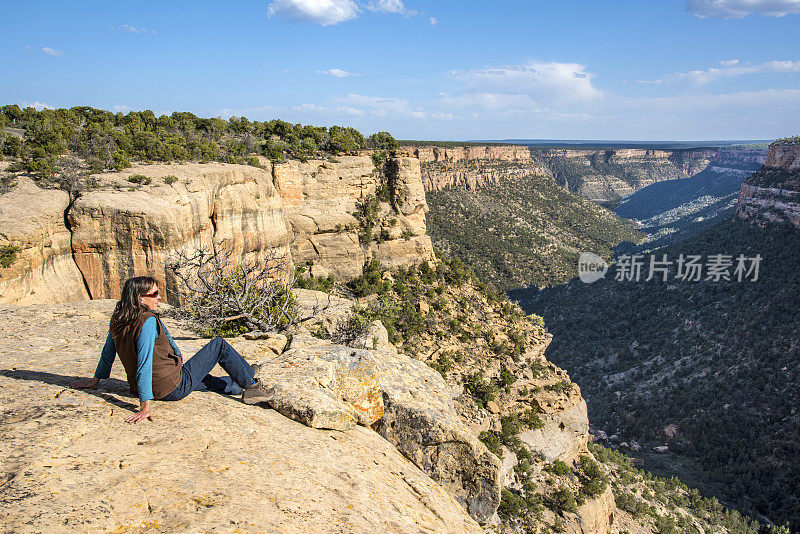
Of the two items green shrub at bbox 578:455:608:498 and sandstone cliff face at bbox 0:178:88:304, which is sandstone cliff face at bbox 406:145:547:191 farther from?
sandstone cliff face at bbox 0:178:88:304

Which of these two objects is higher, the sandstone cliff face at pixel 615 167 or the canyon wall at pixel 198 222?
the sandstone cliff face at pixel 615 167

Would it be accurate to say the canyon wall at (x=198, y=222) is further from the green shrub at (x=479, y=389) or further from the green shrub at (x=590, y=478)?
the green shrub at (x=590, y=478)

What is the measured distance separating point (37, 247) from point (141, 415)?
1164 centimetres

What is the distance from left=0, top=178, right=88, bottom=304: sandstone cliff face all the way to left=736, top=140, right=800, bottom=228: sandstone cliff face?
64203 mm

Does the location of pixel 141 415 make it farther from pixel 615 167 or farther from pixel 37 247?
pixel 615 167

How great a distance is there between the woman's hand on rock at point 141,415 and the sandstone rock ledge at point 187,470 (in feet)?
0.29

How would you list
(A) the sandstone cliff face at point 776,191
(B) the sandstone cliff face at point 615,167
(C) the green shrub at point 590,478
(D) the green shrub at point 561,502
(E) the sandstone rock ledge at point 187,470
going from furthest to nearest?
(B) the sandstone cliff face at point 615,167
(A) the sandstone cliff face at point 776,191
(C) the green shrub at point 590,478
(D) the green shrub at point 561,502
(E) the sandstone rock ledge at point 187,470

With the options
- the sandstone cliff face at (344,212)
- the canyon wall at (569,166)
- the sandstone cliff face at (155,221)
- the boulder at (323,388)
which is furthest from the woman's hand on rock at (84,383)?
the canyon wall at (569,166)

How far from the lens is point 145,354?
206 inches

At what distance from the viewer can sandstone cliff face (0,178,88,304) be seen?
1233cm

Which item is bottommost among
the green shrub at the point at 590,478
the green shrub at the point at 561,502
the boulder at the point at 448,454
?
the green shrub at the point at 590,478

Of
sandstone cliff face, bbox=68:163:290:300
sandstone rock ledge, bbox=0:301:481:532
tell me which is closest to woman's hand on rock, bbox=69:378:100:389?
sandstone rock ledge, bbox=0:301:481:532

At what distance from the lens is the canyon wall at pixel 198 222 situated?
13.4 m

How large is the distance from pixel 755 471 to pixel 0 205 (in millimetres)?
43415
